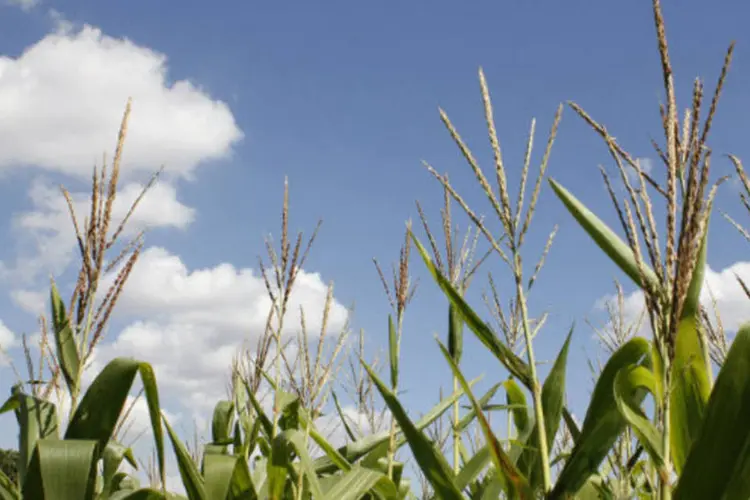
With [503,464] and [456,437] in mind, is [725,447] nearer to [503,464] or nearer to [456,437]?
[503,464]

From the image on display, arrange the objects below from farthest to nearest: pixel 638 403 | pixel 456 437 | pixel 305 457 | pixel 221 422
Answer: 1. pixel 221 422
2. pixel 456 437
3. pixel 305 457
4. pixel 638 403

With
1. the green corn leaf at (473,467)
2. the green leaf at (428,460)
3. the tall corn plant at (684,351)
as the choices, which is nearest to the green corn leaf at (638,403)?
the tall corn plant at (684,351)

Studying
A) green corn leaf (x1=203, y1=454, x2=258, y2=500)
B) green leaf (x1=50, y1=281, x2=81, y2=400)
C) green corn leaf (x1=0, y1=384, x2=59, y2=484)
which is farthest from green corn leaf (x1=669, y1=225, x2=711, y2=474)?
green corn leaf (x1=0, y1=384, x2=59, y2=484)

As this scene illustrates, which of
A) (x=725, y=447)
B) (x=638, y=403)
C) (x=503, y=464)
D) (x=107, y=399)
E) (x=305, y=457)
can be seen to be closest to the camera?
(x=725, y=447)

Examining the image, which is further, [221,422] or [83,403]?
[221,422]

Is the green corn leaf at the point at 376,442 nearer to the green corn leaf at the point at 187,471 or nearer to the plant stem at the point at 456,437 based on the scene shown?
the plant stem at the point at 456,437

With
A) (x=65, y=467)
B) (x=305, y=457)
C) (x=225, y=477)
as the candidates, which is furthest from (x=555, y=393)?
(x=65, y=467)

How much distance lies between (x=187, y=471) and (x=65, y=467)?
0.53m

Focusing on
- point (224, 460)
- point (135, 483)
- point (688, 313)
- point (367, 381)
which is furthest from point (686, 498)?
point (367, 381)

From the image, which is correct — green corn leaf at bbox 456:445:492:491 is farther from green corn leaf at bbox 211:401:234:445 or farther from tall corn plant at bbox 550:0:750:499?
green corn leaf at bbox 211:401:234:445

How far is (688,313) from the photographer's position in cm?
164

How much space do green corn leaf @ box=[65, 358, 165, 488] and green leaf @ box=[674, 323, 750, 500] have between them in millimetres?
1488

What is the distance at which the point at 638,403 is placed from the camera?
2.04m

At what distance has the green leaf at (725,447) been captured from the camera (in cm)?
142
